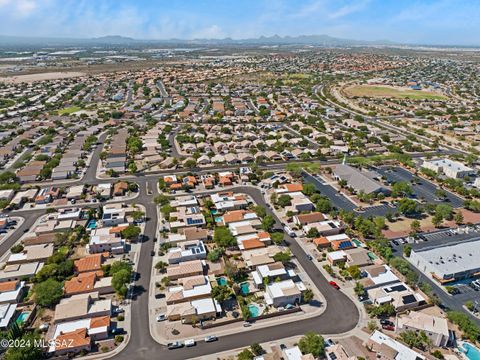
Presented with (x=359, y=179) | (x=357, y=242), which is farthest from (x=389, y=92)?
(x=357, y=242)

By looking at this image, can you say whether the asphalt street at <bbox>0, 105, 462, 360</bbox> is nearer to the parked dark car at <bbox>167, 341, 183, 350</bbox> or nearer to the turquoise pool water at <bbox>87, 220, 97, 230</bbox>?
the parked dark car at <bbox>167, 341, 183, 350</bbox>

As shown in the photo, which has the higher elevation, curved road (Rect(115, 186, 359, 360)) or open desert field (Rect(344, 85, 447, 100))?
open desert field (Rect(344, 85, 447, 100))

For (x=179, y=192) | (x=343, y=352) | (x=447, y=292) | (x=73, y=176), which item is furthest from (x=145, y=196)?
(x=447, y=292)

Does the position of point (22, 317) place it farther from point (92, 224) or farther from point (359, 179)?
point (359, 179)

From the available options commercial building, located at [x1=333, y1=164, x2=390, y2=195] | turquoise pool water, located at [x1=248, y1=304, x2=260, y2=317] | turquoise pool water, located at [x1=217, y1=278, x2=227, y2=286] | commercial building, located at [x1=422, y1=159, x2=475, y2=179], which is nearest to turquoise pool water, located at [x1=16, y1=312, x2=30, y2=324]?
turquoise pool water, located at [x1=217, y1=278, x2=227, y2=286]

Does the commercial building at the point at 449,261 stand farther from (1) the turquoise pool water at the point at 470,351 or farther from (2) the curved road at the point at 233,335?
(2) the curved road at the point at 233,335

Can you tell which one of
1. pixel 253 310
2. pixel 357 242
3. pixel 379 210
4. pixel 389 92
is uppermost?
pixel 389 92
